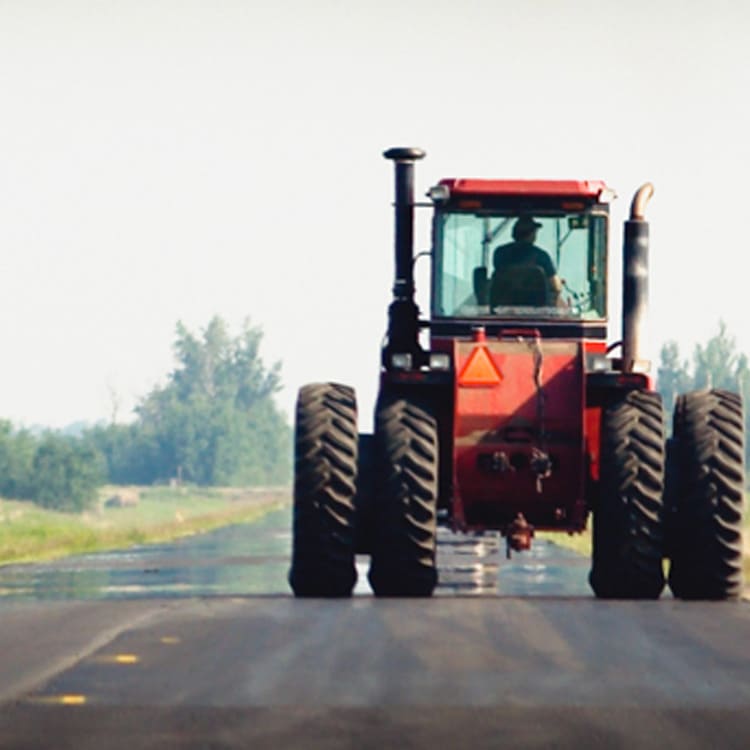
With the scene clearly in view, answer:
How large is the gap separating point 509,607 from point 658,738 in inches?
275

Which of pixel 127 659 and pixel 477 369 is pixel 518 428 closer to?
pixel 477 369

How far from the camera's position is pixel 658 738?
10.6 m

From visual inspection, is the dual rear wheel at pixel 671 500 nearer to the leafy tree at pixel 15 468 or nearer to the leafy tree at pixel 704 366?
the leafy tree at pixel 15 468

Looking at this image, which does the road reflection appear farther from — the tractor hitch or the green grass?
the tractor hitch

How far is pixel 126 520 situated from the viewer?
109 meters

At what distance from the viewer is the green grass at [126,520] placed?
185ft

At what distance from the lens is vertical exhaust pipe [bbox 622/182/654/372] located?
2034 centimetres

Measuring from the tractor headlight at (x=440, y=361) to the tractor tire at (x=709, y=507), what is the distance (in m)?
2.27

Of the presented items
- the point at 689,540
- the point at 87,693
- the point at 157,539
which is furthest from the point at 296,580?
the point at 157,539

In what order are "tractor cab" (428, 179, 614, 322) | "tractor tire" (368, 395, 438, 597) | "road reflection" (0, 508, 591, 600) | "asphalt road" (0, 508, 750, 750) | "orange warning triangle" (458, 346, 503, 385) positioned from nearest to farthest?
"asphalt road" (0, 508, 750, 750), "tractor tire" (368, 395, 438, 597), "orange warning triangle" (458, 346, 503, 385), "tractor cab" (428, 179, 614, 322), "road reflection" (0, 508, 591, 600)

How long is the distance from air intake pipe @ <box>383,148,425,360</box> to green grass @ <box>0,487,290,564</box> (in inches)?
1005

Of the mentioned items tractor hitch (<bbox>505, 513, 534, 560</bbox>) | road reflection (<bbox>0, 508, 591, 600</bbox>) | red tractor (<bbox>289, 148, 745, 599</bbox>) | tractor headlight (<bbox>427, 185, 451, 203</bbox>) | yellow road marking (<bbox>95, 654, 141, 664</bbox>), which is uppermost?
tractor headlight (<bbox>427, 185, 451, 203</bbox>)

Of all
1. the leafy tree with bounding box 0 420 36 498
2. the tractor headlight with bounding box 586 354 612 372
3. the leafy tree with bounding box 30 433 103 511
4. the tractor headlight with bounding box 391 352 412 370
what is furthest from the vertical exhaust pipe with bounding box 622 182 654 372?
the leafy tree with bounding box 0 420 36 498

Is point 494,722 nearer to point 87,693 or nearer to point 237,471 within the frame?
point 87,693
